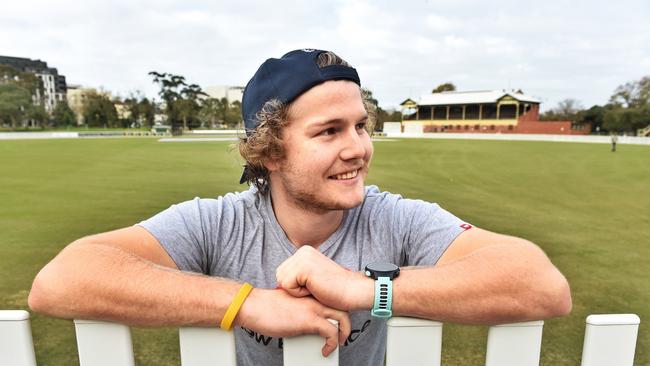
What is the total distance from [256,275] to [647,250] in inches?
252

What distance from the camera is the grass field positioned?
10.9 ft

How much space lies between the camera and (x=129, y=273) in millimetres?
1209

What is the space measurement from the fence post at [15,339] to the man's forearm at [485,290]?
40.0 inches

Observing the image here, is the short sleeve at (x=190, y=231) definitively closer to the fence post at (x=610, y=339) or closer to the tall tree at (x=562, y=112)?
the fence post at (x=610, y=339)

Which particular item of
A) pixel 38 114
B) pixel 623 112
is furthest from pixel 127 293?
pixel 38 114

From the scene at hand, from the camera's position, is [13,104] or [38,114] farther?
[38,114]

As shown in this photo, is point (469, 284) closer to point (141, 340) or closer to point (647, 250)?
point (141, 340)

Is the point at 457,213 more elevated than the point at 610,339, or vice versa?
the point at 610,339

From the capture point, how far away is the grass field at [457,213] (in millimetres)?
3318

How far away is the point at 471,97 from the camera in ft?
228

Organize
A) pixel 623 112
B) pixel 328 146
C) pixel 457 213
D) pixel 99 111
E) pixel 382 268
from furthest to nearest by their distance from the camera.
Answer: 1. pixel 99 111
2. pixel 623 112
3. pixel 457 213
4. pixel 328 146
5. pixel 382 268

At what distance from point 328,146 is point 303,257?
55 cm

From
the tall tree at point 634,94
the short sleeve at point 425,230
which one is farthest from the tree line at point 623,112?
the short sleeve at point 425,230

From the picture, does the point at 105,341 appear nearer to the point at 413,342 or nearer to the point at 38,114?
the point at 413,342
